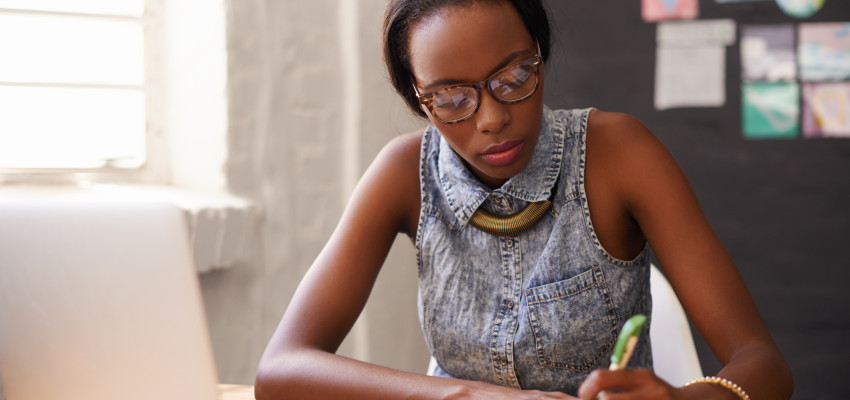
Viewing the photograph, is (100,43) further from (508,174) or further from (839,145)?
(839,145)

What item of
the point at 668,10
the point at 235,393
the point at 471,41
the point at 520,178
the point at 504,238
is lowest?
the point at 235,393

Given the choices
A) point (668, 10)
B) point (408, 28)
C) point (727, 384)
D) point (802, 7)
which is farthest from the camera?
point (668, 10)

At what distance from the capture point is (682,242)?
1.22 metres

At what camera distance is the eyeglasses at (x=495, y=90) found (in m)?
1.19

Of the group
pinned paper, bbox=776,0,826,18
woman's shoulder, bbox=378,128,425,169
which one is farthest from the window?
pinned paper, bbox=776,0,826,18

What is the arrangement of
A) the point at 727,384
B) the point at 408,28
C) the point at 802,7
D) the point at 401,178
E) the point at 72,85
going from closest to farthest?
the point at 727,384, the point at 408,28, the point at 401,178, the point at 72,85, the point at 802,7

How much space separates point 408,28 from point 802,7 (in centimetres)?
181

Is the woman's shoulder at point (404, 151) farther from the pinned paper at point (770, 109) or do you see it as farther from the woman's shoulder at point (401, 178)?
the pinned paper at point (770, 109)

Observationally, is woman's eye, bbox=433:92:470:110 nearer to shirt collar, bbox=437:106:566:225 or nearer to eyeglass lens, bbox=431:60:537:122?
eyeglass lens, bbox=431:60:537:122

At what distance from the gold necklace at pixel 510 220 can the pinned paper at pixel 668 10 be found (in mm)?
1573

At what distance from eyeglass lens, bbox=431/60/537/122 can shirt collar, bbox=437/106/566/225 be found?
17 cm

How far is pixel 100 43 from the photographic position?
2.33m

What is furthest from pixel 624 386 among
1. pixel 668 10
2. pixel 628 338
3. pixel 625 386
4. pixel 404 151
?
pixel 668 10

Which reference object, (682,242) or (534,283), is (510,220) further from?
(682,242)
